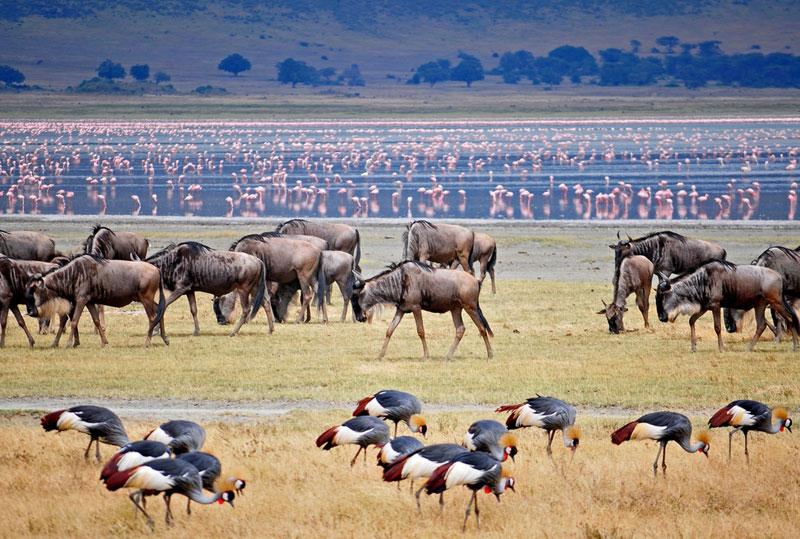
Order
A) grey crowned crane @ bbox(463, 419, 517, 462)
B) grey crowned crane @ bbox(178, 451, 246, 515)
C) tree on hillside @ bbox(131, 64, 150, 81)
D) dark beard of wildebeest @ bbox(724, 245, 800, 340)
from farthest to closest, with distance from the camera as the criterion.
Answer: tree on hillside @ bbox(131, 64, 150, 81) < dark beard of wildebeest @ bbox(724, 245, 800, 340) < grey crowned crane @ bbox(463, 419, 517, 462) < grey crowned crane @ bbox(178, 451, 246, 515)

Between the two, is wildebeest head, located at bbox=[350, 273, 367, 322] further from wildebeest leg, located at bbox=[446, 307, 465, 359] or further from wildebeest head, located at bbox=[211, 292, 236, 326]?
wildebeest head, located at bbox=[211, 292, 236, 326]

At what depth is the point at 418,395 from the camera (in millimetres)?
15484

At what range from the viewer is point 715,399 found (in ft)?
49.4

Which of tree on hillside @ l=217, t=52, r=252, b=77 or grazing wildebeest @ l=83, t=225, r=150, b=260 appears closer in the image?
grazing wildebeest @ l=83, t=225, r=150, b=260

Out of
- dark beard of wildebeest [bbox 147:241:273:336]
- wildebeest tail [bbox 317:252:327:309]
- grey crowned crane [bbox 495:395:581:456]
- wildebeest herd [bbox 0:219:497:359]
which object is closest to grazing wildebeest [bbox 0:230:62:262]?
wildebeest herd [bbox 0:219:497:359]

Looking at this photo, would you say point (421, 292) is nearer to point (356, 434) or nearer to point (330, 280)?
point (330, 280)

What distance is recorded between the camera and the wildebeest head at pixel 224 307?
21906 mm

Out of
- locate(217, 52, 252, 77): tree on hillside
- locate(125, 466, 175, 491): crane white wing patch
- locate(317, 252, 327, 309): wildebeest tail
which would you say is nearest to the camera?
locate(125, 466, 175, 491): crane white wing patch

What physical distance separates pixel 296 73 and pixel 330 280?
16373 centimetres

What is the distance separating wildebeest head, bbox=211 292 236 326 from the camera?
21.9 metres

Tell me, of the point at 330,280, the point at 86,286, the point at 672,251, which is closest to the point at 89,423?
the point at 86,286

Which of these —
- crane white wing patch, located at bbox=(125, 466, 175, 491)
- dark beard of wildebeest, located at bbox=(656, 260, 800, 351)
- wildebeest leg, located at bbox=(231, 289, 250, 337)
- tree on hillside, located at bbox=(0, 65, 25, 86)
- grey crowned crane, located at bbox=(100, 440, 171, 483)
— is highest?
grey crowned crane, located at bbox=(100, 440, 171, 483)

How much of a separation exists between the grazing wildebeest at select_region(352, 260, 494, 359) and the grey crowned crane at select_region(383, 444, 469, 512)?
7531mm

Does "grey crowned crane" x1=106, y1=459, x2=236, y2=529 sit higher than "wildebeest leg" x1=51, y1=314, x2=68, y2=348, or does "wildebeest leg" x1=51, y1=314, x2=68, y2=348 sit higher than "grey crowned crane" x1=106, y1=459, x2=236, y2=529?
"grey crowned crane" x1=106, y1=459, x2=236, y2=529
